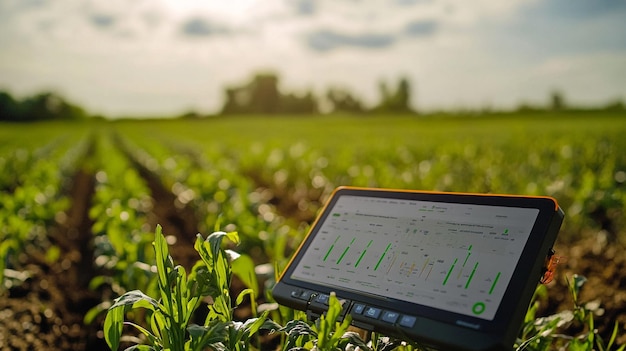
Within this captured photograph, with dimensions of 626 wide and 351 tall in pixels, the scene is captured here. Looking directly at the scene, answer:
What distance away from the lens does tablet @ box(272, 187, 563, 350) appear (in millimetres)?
1414

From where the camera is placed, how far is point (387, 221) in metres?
1.82

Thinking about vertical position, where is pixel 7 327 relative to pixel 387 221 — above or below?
below

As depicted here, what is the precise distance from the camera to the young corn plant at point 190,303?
162 cm

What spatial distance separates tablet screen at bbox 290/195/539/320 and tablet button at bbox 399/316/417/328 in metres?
0.05

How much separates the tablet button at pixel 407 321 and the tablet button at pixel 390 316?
0.02 m

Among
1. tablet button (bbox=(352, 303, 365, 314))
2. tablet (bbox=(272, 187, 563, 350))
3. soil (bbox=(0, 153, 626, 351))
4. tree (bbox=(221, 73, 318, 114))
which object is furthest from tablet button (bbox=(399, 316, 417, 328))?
tree (bbox=(221, 73, 318, 114))

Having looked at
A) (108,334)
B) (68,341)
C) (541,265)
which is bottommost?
(68,341)

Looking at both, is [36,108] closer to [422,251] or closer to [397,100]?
[397,100]

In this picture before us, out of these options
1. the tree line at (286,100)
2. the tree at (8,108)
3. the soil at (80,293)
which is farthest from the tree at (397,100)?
the soil at (80,293)

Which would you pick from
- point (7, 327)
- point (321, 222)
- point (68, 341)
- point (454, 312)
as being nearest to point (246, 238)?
point (68, 341)

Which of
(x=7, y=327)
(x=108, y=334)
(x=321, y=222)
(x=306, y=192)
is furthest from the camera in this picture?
(x=306, y=192)

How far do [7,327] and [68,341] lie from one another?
1.06 ft

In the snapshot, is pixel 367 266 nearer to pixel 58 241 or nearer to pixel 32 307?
pixel 32 307

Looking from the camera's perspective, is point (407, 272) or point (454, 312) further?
point (407, 272)
